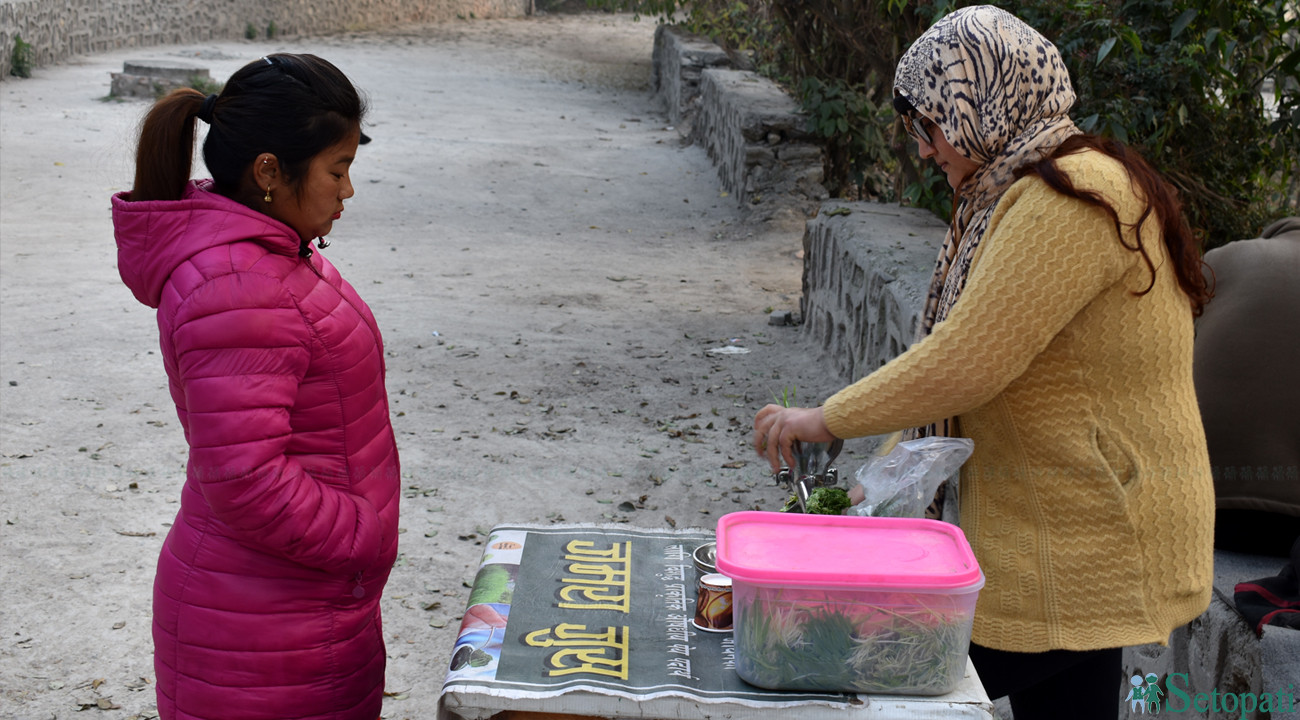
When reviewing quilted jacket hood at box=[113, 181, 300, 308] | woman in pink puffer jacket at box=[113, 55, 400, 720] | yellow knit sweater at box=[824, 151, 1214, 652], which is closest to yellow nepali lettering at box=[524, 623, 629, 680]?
woman in pink puffer jacket at box=[113, 55, 400, 720]

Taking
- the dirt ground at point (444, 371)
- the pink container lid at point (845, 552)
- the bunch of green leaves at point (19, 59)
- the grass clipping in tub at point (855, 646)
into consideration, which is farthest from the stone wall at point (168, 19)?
the grass clipping in tub at point (855, 646)

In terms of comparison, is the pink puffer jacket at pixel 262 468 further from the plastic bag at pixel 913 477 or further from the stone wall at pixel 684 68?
the stone wall at pixel 684 68

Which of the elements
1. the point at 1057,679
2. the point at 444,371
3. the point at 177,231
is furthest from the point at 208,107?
the point at 444,371

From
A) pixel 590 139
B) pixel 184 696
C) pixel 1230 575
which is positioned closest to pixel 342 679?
pixel 184 696

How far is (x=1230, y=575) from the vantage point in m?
2.52

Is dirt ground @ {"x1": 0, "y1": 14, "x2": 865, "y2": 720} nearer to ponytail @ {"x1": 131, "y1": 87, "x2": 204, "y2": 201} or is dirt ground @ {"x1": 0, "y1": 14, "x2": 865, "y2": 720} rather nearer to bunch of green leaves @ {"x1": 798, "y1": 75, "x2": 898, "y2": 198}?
ponytail @ {"x1": 131, "y1": 87, "x2": 204, "y2": 201}

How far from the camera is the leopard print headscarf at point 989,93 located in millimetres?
1620

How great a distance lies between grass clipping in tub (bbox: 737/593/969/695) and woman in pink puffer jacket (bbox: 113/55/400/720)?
2.19ft

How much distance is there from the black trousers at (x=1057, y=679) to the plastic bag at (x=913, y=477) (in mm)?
276

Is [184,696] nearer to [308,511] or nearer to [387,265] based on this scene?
[308,511]

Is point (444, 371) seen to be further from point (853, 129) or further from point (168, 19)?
point (168, 19)

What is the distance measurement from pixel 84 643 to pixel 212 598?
1.64m

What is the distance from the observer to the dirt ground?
3273 millimetres

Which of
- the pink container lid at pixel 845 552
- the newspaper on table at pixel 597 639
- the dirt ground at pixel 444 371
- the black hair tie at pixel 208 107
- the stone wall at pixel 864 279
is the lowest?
the dirt ground at pixel 444 371
